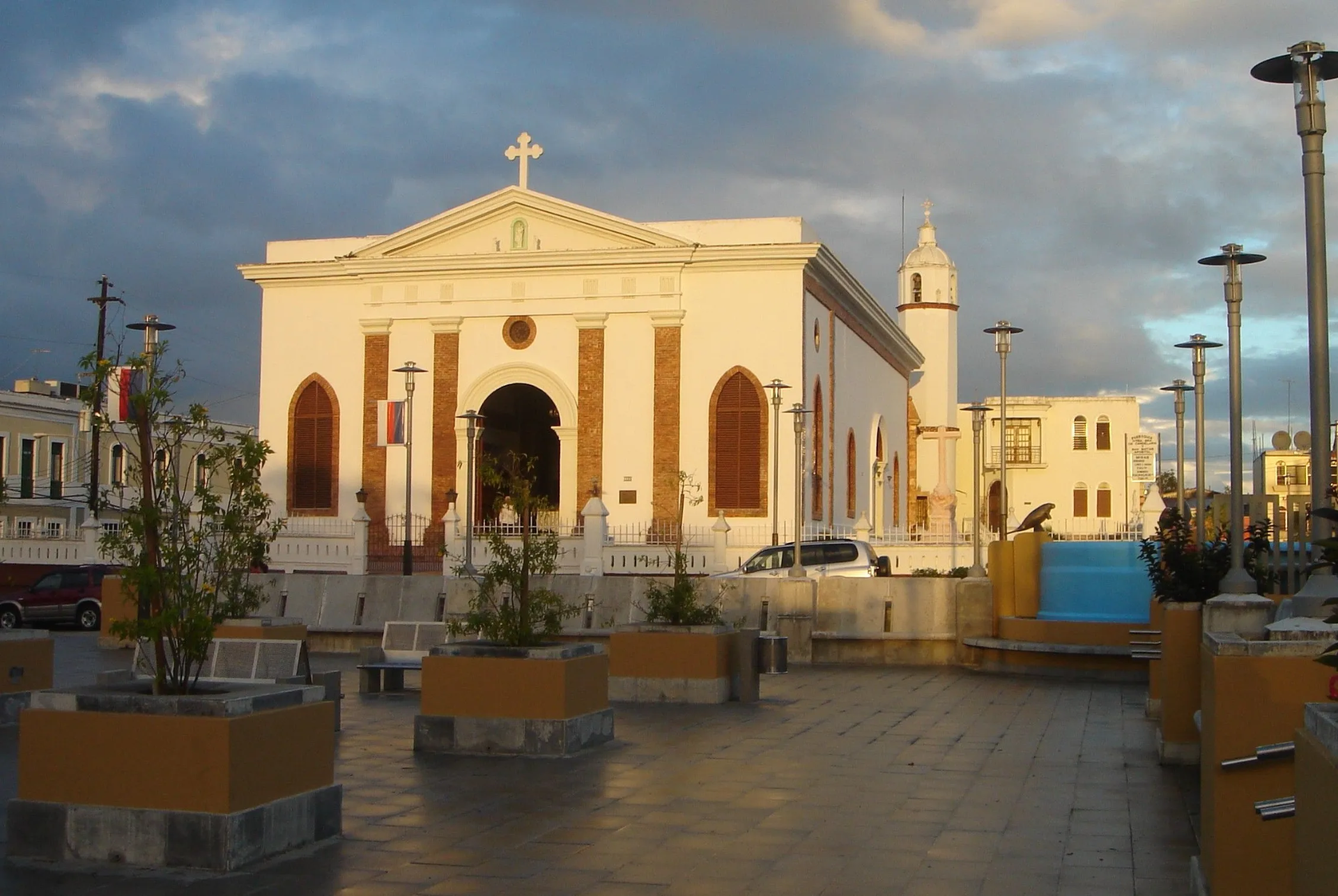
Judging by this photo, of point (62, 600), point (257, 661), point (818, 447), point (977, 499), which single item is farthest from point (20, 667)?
point (818, 447)

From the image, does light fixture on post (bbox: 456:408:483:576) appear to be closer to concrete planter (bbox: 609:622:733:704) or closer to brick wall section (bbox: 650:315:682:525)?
brick wall section (bbox: 650:315:682:525)

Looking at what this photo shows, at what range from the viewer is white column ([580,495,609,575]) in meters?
32.2

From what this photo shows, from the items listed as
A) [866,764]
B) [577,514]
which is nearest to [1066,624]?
[866,764]

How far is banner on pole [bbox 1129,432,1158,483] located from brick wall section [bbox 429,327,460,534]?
38.0 m

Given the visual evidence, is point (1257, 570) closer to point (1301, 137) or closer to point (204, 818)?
point (1301, 137)

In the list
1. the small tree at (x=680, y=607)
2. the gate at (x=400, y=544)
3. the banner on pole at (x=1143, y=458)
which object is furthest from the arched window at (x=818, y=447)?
the banner on pole at (x=1143, y=458)

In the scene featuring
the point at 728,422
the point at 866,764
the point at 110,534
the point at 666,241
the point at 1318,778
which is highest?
the point at 666,241

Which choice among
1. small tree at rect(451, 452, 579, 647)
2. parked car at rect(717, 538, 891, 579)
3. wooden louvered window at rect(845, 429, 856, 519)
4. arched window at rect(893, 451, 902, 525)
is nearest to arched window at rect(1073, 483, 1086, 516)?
arched window at rect(893, 451, 902, 525)

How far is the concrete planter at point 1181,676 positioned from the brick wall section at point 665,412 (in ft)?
82.9

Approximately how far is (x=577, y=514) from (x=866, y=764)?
25.9 metres

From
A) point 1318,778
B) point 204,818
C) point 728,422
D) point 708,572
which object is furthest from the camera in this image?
point 728,422

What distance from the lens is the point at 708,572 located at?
33562mm

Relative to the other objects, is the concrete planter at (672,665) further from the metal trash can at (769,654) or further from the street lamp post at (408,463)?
the street lamp post at (408,463)

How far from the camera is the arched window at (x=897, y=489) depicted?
52000 mm
